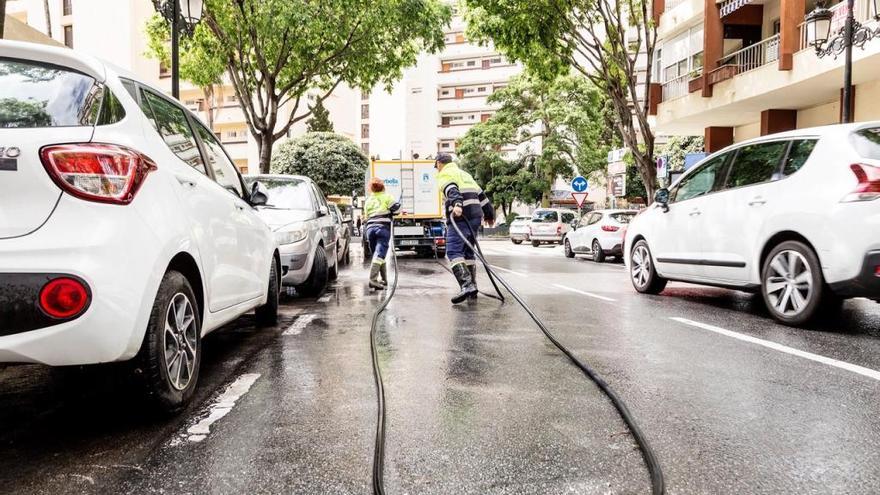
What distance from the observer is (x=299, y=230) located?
8.44 metres

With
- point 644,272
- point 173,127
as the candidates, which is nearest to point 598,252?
point 644,272

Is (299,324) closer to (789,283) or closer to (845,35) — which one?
(789,283)

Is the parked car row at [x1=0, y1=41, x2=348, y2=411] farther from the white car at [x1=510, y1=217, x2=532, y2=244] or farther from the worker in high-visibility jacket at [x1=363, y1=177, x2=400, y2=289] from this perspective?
the white car at [x1=510, y1=217, x2=532, y2=244]

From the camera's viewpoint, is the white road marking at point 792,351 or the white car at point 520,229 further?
the white car at point 520,229

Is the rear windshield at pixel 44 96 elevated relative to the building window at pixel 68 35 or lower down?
lower down

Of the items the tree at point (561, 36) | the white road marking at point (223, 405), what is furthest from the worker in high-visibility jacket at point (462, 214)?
the tree at point (561, 36)

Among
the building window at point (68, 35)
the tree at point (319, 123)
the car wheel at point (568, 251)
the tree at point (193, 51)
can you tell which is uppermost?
the building window at point (68, 35)

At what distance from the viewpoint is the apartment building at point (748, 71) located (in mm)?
15875

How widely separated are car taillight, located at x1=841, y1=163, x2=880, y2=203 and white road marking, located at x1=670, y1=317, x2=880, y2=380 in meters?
1.33

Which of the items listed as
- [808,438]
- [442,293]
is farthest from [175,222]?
[442,293]

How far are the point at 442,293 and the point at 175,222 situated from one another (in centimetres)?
616

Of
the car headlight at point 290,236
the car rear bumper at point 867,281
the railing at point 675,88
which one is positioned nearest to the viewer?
the car rear bumper at point 867,281

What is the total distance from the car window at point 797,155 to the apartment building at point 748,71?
8919 mm

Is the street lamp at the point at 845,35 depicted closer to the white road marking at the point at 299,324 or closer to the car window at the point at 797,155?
the car window at the point at 797,155
